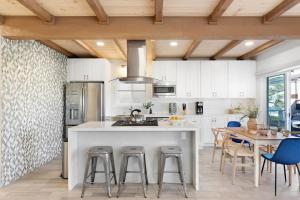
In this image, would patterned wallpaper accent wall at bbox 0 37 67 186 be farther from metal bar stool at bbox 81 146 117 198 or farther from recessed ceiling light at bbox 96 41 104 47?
metal bar stool at bbox 81 146 117 198

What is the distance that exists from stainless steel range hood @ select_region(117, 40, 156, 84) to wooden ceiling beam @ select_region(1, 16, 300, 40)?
0.52m

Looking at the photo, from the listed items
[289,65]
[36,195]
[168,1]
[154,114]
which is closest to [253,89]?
[289,65]

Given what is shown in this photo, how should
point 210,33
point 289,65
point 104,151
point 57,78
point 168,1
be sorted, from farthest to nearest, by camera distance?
point 57,78
point 289,65
point 210,33
point 104,151
point 168,1

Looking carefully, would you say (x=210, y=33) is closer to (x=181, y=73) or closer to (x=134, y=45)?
(x=134, y=45)

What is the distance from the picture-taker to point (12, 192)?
3.46 meters

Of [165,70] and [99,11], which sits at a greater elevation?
[99,11]

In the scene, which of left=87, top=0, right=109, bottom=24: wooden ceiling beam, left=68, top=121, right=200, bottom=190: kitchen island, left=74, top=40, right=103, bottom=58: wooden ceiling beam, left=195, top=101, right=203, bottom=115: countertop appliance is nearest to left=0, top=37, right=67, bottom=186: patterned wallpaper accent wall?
left=74, top=40, right=103, bottom=58: wooden ceiling beam

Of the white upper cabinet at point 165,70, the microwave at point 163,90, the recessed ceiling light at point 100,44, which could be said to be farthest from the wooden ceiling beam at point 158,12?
the white upper cabinet at point 165,70

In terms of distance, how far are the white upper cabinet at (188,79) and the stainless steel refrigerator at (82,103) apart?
236 cm

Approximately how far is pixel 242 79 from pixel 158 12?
14.7 feet

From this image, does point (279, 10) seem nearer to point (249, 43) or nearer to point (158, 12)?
point (158, 12)

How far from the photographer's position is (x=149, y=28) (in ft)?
12.0

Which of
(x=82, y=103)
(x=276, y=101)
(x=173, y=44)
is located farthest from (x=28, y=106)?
(x=276, y=101)

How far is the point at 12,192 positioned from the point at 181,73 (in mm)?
4955
